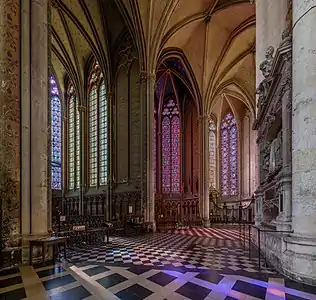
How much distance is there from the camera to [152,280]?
5.49 metres

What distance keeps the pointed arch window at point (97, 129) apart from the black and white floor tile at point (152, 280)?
582 inches

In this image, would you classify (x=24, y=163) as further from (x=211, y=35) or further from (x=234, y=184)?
(x=234, y=184)

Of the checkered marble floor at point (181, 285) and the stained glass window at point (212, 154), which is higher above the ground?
the stained glass window at point (212, 154)

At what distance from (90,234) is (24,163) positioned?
4620mm

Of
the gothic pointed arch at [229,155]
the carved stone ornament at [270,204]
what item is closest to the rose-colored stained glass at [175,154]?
the gothic pointed arch at [229,155]

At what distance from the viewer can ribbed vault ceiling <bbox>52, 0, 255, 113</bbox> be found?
18.2 meters

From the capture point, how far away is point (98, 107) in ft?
78.0

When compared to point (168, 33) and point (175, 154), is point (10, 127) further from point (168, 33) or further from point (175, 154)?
point (175, 154)

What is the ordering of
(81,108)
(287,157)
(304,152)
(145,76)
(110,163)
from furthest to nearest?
(81,108)
(110,163)
(145,76)
(287,157)
(304,152)

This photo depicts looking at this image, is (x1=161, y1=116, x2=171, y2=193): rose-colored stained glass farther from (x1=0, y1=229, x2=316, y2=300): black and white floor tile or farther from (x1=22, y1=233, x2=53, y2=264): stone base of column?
(x1=22, y1=233, x2=53, y2=264): stone base of column

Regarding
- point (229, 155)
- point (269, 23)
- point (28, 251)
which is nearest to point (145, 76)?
point (269, 23)

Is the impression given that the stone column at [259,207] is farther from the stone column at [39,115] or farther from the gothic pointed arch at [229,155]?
the gothic pointed arch at [229,155]

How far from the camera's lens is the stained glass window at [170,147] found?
2767cm

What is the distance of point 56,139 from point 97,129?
18.8ft
